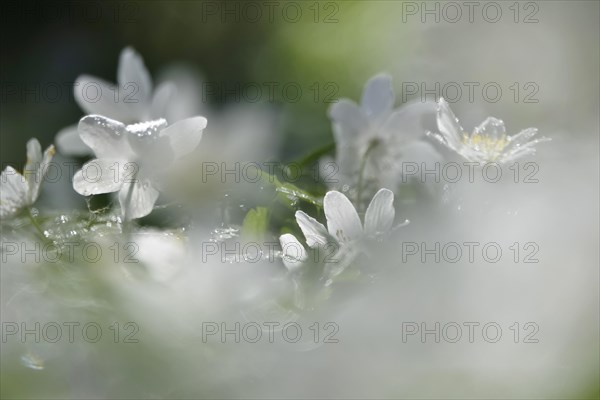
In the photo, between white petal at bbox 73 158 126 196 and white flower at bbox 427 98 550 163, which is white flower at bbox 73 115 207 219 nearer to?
white petal at bbox 73 158 126 196

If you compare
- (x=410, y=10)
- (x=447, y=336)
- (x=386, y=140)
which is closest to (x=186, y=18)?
(x=410, y=10)

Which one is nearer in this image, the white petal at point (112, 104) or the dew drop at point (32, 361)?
the dew drop at point (32, 361)

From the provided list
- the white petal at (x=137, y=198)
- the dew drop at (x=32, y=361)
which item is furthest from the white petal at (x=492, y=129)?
the dew drop at (x=32, y=361)

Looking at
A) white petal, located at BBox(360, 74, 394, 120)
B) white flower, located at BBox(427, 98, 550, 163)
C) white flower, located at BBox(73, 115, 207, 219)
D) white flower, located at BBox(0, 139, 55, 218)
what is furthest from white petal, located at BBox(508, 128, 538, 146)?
white flower, located at BBox(0, 139, 55, 218)

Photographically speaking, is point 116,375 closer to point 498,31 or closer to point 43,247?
point 43,247

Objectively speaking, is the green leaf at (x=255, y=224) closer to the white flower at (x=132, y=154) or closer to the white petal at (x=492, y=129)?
the white flower at (x=132, y=154)

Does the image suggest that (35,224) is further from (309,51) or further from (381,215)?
(309,51)
